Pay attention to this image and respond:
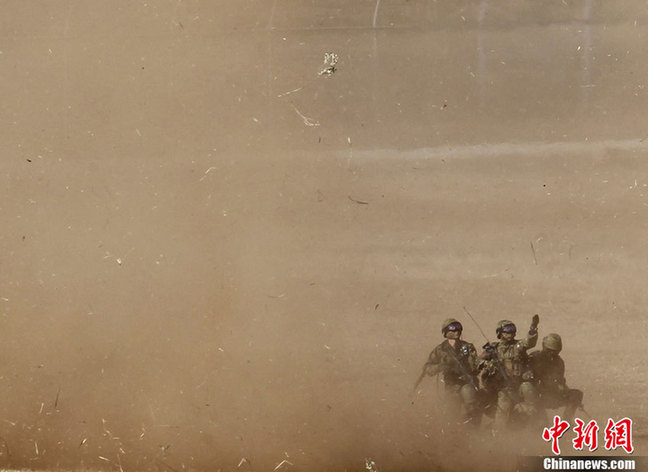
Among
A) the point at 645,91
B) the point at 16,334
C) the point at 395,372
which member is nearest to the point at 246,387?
the point at 395,372

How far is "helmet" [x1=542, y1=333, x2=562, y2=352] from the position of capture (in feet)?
13.2

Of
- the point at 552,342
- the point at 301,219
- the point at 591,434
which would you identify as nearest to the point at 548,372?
the point at 552,342

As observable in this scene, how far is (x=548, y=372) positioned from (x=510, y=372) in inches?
8.8

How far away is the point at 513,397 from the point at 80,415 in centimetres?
265

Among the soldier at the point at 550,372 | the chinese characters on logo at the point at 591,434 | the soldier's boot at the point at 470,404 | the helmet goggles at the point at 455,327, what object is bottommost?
the chinese characters on logo at the point at 591,434

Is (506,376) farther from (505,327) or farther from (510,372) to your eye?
(505,327)

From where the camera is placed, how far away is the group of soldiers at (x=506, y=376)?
13.3ft

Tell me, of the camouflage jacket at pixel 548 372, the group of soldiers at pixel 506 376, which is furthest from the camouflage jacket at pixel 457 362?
the camouflage jacket at pixel 548 372

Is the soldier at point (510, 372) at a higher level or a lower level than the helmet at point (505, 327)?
lower

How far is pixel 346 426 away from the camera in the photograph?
13.6 ft

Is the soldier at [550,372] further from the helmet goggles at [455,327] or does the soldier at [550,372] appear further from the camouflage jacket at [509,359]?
the helmet goggles at [455,327]

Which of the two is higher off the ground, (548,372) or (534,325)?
(534,325)

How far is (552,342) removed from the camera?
4.04m

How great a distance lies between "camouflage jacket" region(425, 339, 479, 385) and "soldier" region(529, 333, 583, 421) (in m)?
0.35
